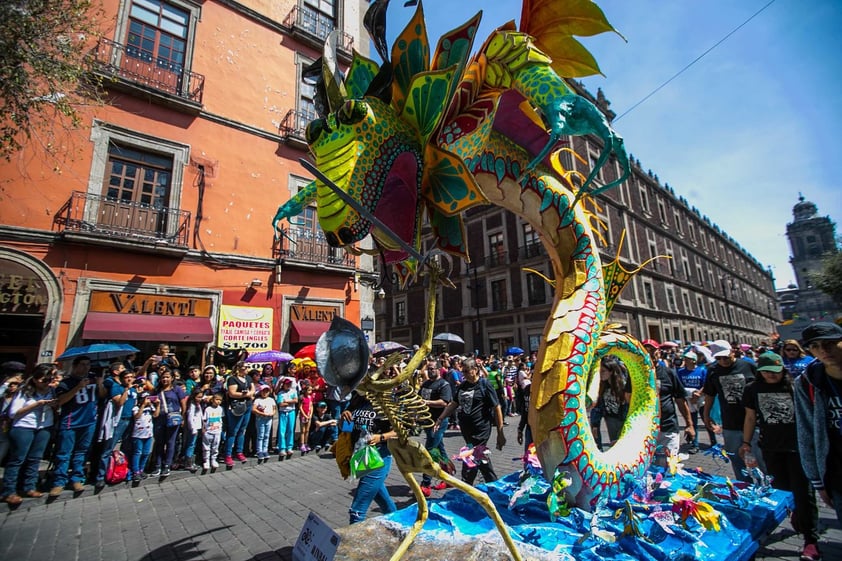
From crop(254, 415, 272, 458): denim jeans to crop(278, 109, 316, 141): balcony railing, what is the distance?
9019 millimetres

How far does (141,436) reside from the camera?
5.87m

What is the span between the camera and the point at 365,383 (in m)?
1.95

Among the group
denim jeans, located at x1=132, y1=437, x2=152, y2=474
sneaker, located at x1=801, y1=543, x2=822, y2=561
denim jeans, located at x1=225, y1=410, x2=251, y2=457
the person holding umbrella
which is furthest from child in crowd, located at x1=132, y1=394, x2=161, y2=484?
sneaker, located at x1=801, y1=543, x2=822, y2=561

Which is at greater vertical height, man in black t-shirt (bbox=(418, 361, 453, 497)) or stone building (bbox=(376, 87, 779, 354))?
stone building (bbox=(376, 87, 779, 354))

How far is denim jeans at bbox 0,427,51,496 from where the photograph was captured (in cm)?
489

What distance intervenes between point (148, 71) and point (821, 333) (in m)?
14.1

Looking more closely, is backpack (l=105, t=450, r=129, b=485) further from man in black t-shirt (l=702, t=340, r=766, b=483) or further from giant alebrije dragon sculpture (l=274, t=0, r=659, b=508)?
man in black t-shirt (l=702, t=340, r=766, b=483)

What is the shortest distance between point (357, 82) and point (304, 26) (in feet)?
46.5

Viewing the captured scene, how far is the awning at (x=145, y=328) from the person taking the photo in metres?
8.55

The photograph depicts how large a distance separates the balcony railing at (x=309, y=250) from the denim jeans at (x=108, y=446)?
6.57m

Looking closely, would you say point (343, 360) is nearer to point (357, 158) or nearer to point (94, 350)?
point (357, 158)

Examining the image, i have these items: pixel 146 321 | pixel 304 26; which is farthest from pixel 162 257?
pixel 304 26

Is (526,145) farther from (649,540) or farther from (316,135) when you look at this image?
(649,540)

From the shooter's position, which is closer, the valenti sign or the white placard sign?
the white placard sign
